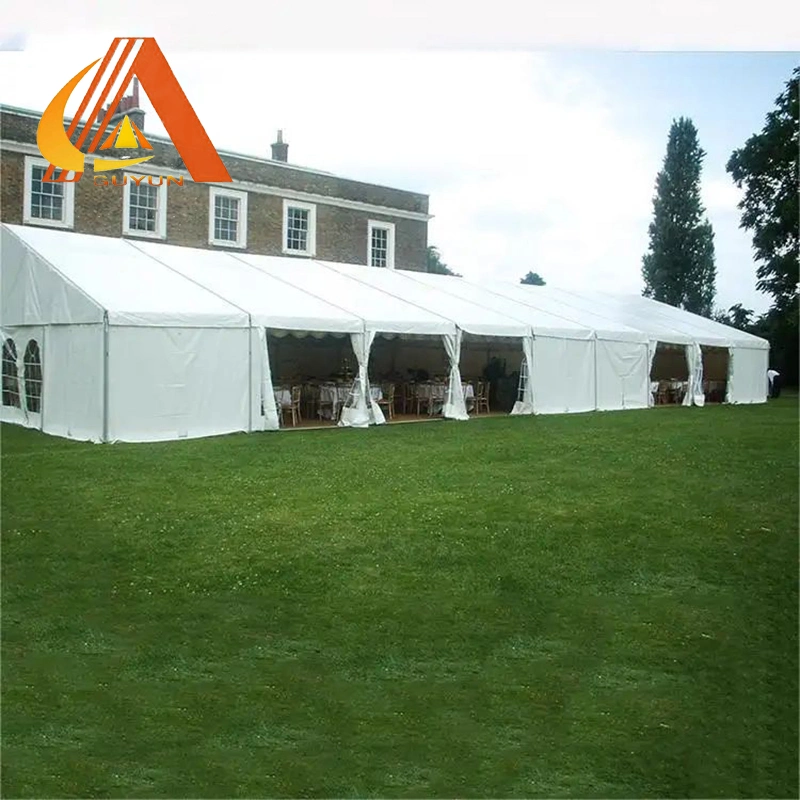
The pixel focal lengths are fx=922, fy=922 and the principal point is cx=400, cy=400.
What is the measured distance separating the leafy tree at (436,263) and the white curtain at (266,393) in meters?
9.24

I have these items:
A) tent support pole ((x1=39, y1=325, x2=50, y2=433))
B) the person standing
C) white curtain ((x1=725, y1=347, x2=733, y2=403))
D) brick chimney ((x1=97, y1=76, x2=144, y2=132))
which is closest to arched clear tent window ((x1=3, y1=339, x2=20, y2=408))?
tent support pole ((x1=39, y1=325, x2=50, y2=433))

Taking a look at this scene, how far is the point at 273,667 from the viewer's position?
3.70m

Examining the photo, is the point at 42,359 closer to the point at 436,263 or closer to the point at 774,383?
the point at 436,263

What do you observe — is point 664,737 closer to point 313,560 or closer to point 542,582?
point 542,582

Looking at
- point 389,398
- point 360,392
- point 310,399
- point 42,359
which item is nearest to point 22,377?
point 42,359

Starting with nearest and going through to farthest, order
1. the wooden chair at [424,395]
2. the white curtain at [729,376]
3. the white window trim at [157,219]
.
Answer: the wooden chair at [424,395]
the white window trim at [157,219]
the white curtain at [729,376]

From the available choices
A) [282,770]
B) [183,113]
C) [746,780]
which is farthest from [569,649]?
[183,113]

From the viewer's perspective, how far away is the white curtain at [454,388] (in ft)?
40.6

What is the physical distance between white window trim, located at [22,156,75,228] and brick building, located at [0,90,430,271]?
0.6 inches

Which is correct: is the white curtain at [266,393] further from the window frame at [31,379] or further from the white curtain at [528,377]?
the white curtain at [528,377]

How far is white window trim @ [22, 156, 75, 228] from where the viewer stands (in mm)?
13531

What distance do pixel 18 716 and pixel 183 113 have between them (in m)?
→ 3.54

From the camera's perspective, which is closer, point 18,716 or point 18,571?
point 18,716

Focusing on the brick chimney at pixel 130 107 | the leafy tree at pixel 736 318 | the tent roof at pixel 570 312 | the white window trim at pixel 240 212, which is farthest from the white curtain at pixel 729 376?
the brick chimney at pixel 130 107
